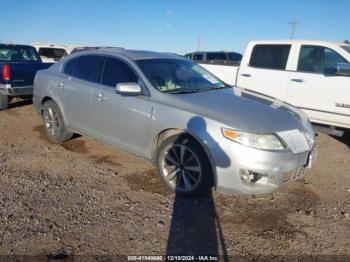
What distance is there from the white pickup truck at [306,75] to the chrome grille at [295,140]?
8.11 ft

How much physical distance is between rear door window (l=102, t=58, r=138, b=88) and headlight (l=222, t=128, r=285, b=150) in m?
1.63

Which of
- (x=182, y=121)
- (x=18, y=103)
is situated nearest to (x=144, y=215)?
(x=182, y=121)

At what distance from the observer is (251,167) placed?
363cm

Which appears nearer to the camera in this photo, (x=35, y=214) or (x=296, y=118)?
(x=35, y=214)

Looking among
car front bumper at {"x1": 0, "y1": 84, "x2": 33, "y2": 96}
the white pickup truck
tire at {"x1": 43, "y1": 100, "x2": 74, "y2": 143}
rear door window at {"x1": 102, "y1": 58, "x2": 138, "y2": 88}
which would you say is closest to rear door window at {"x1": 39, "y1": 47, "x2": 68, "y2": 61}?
car front bumper at {"x1": 0, "y1": 84, "x2": 33, "y2": 96}

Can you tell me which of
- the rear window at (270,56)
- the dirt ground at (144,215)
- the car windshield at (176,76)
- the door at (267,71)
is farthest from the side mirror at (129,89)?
the rear window at (270,56)

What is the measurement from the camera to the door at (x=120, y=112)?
4.45 meters

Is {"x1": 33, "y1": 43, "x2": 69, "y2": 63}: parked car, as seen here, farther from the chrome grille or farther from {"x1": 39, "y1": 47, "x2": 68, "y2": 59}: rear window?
the chrome grille

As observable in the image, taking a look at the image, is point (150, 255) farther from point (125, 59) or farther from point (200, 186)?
point (125, 59)

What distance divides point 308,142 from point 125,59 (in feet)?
8.63

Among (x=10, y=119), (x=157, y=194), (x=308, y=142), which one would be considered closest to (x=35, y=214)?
(x=157, y=194)

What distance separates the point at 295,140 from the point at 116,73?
258 cm

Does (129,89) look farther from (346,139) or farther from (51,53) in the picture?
(51,53)

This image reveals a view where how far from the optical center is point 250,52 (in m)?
7.60
